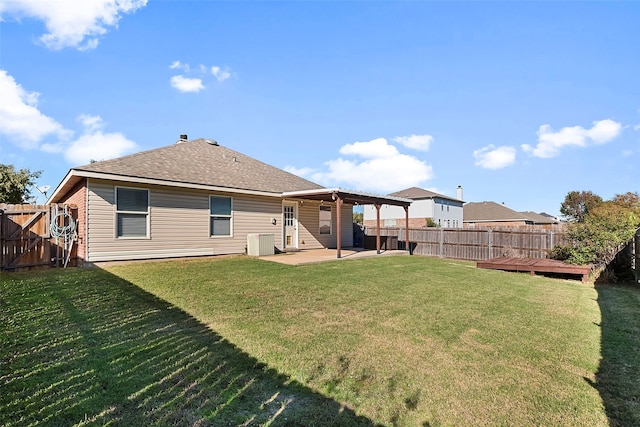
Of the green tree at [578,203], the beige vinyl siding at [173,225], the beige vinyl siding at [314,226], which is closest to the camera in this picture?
the beige vinyl siding at [173,225]

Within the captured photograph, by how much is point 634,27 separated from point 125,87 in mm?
16583

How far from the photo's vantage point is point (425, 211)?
1294 inches

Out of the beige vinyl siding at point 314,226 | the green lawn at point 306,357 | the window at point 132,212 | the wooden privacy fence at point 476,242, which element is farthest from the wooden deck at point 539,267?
the window at point 132,212

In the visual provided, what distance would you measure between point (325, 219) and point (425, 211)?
65.0 feet

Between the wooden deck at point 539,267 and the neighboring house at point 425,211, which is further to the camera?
the neighboring house at point 425,211

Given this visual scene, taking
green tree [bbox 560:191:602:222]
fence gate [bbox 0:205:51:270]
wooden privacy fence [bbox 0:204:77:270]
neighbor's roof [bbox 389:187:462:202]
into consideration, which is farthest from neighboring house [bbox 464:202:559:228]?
fence gate [bbox 0:205:51:270]

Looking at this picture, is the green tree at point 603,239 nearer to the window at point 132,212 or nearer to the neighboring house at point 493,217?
the window at point 132,212

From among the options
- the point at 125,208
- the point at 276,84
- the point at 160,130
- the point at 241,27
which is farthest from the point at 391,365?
the point at 160,130

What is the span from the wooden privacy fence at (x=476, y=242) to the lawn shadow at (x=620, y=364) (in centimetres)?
708

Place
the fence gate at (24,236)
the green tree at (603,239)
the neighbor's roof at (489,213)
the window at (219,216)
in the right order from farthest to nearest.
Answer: the neighbor's roof at (489,213) < the window at (219,216) < the green tree at (603,239) < the fence gate at (24,236)

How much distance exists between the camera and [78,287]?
629 centimetres

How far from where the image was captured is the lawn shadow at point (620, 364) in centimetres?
262

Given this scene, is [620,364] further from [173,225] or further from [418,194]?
[418,194]

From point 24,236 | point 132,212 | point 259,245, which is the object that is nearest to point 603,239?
point 259,245
